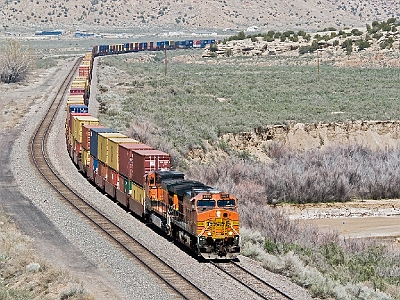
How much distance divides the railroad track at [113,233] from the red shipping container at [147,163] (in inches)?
88.6

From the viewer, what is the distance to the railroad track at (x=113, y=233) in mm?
23469

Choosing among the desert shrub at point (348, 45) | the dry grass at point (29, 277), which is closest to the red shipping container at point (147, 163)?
the dry grass at point (29, 277)

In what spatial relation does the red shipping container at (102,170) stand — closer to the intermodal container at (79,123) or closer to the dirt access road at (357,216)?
the intermodal container at (79,123)

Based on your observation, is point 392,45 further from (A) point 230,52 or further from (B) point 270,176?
(B) point 270,176

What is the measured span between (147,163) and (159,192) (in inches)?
71.0

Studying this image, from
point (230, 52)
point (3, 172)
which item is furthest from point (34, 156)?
point (230, 52)

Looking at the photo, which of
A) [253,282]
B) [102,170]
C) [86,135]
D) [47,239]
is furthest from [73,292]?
[86,135]

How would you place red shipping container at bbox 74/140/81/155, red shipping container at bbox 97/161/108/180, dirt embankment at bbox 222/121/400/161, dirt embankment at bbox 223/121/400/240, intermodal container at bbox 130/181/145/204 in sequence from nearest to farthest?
intermodal container at bbox 130/181/145/204, red shipping container at bbox 97/161/108/180, dirt embankment at bbox 223/121/400/240, red shipping container at bbox 74/140/81/155, dirt embankment at bbox 222/121/400/161

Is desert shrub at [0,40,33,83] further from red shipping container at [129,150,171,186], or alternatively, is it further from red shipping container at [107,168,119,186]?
red shipping container at [129,150,171,186]

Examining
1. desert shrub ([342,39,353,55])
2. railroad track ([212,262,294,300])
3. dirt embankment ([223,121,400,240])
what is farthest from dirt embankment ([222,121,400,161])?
desert shrub ([342,39,353,55])

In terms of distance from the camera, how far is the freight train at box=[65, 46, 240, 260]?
26.3 meters

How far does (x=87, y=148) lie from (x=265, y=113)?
88.3 feet

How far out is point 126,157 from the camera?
35188mm

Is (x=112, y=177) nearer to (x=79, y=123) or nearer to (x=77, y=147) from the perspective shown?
(x=79, y=123)
